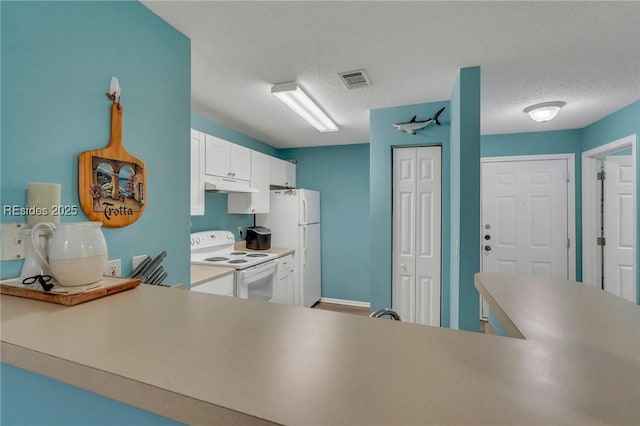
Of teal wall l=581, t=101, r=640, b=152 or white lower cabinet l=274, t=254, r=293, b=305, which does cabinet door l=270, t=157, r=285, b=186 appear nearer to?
white lower cabinet l=274, t=254, r=293, b=305

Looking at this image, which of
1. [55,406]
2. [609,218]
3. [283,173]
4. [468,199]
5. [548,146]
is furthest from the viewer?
[283,173]

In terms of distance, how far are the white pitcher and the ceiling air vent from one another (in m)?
1.87

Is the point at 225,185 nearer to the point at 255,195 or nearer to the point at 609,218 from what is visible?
the point at 255,195

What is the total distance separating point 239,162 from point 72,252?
8.12 feet

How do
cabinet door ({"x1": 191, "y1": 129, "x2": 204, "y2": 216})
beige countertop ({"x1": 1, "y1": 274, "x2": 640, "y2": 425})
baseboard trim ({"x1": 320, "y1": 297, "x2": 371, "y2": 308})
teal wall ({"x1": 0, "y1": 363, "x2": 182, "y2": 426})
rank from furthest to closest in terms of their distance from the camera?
baseboard trim ({"x1": 320, "y1": 297, "x2": 371, "y2": 308}), cabinet door ({"x1": 191, "y1": 129, "x2": 204, "y2": 216}), teal wall ({"x1": 0, "y1": 363, "x2": 182, "y2": 426}), beige countertop ({"x1": 1, "y1": 274, "x2": 640, "y2": 425})

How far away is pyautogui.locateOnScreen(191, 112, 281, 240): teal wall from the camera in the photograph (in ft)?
10.4

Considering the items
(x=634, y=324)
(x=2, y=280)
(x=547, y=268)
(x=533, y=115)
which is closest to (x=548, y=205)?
(x=547, y=268)

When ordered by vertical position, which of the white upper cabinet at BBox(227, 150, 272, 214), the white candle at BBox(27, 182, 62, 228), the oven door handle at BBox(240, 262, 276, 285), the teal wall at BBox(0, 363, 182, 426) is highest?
the white upper cabinet at BBox(227, 150, 272, 214)

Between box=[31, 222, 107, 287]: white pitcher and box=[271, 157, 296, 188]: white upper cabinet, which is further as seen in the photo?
box=[271, 157, 296, 188]: white upper cabinet

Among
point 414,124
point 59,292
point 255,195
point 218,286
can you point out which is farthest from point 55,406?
point 255,195

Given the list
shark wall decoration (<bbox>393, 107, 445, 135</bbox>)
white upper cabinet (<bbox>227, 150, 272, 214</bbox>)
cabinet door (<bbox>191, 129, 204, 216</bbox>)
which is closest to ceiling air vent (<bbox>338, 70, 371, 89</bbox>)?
shark wall decoration (<bbox>393, 107, 445, 135</bbox>)

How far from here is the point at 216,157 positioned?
114 inches

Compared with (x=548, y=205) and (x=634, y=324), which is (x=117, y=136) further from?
(x=548, y=205)

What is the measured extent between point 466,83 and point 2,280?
2.63 m
